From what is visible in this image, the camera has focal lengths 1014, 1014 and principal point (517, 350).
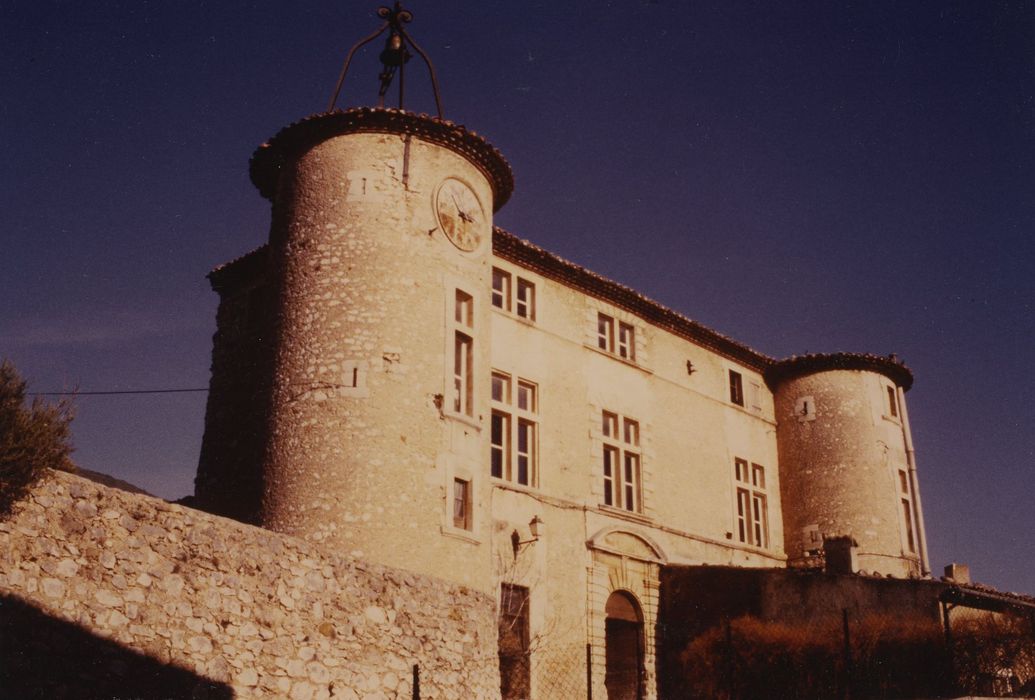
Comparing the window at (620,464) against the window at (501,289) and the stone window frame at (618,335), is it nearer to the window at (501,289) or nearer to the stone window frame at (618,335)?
the stone window frame at (618,335)

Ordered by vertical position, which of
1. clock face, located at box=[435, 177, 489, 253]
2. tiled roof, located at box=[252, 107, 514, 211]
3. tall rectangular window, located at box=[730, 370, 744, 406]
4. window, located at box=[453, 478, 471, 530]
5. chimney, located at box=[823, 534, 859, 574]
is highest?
tiled roof, located at box=[252, 107, 514, 211]

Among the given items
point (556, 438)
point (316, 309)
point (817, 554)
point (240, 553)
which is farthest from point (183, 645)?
point (817, 554)

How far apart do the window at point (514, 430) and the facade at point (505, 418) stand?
0.18 ft

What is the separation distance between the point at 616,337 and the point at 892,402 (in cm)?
1031

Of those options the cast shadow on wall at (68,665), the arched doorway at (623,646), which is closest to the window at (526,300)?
the arched doorway at (623,646)

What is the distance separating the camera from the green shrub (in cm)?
881

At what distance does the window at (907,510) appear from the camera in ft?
93.4

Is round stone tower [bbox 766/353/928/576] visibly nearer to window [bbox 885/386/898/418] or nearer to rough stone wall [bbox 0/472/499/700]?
window [bbox 885/386/898/418]

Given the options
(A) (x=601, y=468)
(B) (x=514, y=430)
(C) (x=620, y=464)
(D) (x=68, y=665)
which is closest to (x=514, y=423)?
(B) (x=514, y=430)

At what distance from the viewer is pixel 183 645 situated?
9.71 meters

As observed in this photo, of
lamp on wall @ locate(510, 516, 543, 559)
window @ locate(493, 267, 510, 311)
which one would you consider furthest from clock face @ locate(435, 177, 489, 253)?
lamp on wall @ locate(510, 516, 543, 559)

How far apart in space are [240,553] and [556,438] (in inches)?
477

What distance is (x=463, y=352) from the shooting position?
60.8ft

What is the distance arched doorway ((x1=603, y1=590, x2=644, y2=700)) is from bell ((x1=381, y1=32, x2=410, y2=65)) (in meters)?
12.3
